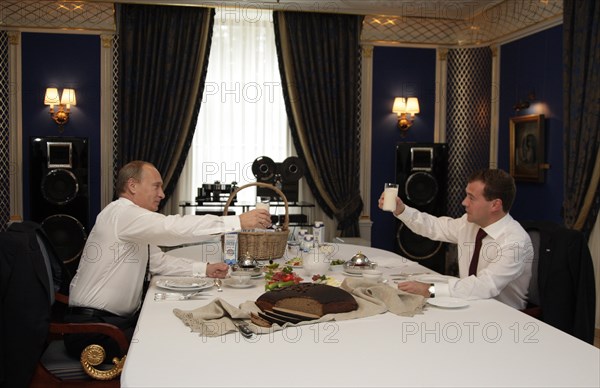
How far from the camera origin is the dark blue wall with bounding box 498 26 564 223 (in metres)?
5.94

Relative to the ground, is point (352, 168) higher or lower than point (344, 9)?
lower

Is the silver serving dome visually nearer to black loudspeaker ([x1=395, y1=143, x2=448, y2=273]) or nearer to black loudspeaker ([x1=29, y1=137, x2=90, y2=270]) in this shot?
black loudspeaker ([x1=395, y1=143, x2=448, y2=273])

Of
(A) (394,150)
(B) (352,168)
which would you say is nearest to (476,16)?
(A) (394,150)

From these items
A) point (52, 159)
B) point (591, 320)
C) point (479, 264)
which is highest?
point (52, 159)

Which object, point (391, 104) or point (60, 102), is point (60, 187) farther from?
point (391, 104)

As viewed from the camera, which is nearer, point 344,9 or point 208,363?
point 208,363

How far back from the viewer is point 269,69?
721 centimetres

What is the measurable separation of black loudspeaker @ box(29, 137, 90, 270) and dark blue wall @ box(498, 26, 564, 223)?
447 cm

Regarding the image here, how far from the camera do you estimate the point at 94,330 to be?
2438 mm

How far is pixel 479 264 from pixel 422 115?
4687 millimetres

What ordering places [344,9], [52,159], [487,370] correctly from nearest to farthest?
[487,370] → [52,159] → [344,9]

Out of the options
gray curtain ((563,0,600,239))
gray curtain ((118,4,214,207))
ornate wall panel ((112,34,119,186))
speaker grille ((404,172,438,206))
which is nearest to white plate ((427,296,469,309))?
gray curtain ((563,0,600,239))

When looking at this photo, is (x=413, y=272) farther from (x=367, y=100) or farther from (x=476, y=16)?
(x=476, y=16)

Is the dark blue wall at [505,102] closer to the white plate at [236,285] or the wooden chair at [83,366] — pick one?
the white plate at [236,285]
